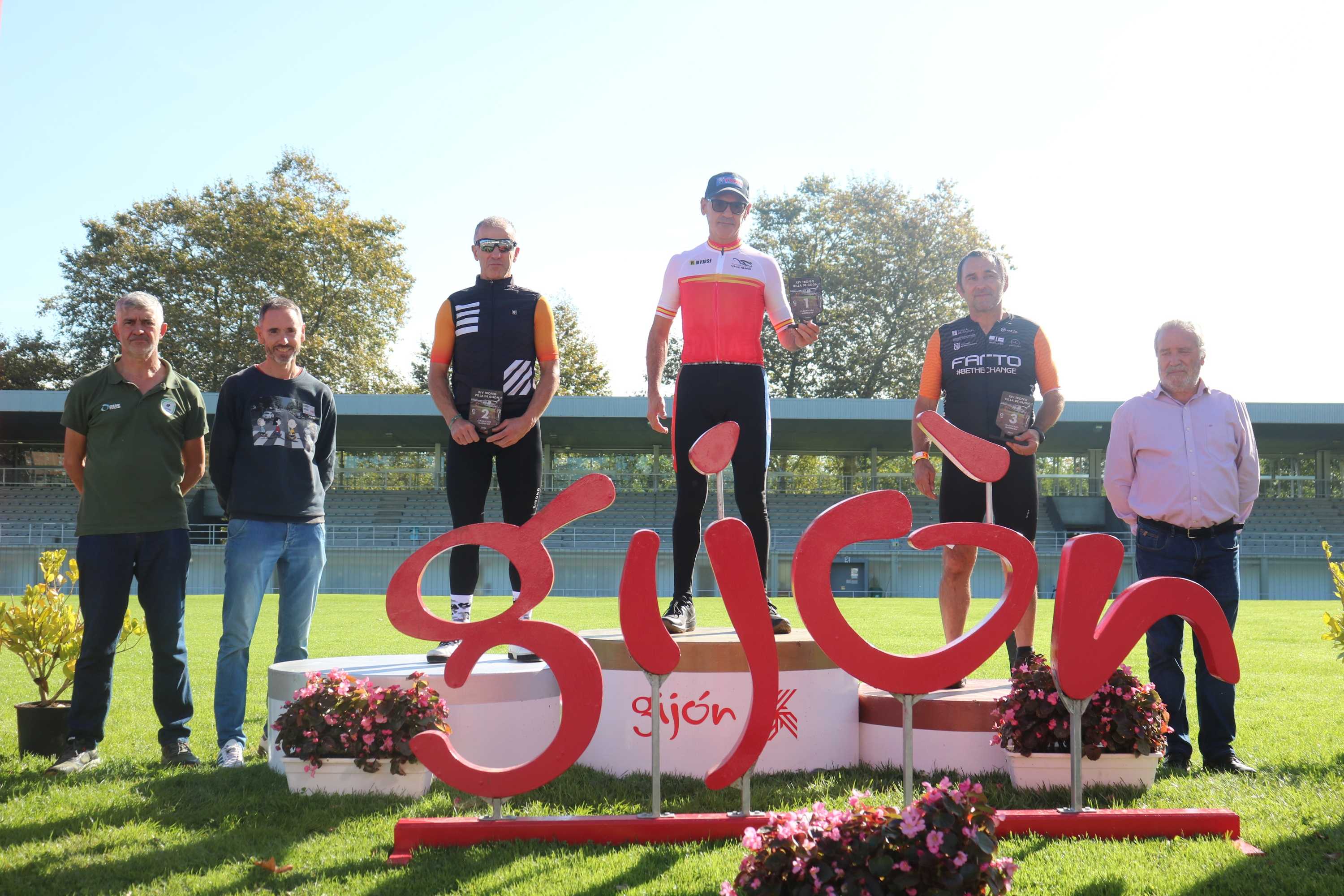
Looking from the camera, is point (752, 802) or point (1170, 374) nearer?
point (752, 802)

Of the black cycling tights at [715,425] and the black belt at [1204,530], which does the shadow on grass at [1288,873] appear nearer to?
the black belt at [1204,530]

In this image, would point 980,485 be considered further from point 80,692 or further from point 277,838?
point 80,692

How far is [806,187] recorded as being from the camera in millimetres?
39875

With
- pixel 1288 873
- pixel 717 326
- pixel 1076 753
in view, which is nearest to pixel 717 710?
pixel 1076 753

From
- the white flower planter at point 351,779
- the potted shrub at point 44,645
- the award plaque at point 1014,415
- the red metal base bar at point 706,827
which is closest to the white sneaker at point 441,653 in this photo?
the white flower planter at point 351,779

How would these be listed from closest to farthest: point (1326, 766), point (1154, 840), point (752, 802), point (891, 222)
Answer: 1. point (1154, 840)
2. point (752, 802)
3. point (1326, 766)
4. point (891, 222)

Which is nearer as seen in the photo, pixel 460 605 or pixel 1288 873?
pixel 1288 873

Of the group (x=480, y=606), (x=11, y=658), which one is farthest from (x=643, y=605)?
(x=480, y=606)

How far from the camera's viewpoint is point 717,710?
15.0ft

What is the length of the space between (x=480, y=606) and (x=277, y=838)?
1439cm

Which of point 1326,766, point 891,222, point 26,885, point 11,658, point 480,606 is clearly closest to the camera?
point 26,885

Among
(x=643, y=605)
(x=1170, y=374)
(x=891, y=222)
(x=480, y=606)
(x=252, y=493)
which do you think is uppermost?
(x=891, y=222)

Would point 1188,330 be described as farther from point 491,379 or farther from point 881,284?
point 881,284

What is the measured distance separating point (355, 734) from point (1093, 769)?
2.94 meters
